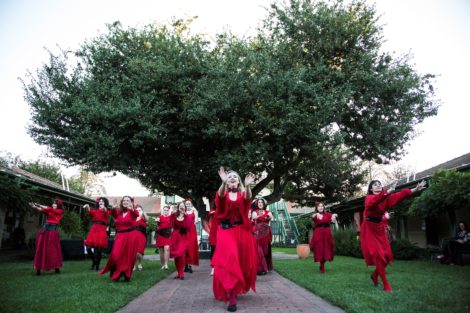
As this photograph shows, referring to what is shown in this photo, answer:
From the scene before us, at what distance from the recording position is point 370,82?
15953mm

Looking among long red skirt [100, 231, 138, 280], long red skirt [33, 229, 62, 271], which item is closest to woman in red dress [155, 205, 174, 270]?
long red skirt [33, 229, 62, 271]

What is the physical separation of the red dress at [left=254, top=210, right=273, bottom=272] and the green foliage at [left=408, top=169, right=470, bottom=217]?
6190 mm

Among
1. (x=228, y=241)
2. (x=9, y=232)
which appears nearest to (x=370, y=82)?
(x=228, y=241)

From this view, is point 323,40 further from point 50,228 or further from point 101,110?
point 50,228

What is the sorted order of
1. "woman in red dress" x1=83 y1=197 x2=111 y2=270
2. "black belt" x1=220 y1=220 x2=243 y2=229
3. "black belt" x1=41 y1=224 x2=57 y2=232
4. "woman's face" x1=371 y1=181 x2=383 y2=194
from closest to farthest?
"black belt" x1=220 y1=220 x2=243 y2=229, "woman's face" x1=371 y1=181 x2=383 y2=194, "black belt" x1=41 y1=224 x2=57 y2=232, "woman in red dress" x1=83 y1=197 x2=111 y2=270

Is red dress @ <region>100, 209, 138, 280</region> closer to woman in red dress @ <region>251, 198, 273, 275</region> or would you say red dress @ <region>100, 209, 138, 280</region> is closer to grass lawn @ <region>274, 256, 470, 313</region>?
woman in red dress @ <region>251, 198, 273, 275</region>

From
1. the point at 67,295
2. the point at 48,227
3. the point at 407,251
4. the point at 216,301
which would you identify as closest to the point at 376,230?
the point at 216,301

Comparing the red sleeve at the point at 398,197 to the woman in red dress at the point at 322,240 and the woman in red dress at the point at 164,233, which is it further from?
the woman in red dress at the point at 164,233

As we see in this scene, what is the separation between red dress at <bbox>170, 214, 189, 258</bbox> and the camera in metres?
10.1

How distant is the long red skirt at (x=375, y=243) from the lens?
7.30 m

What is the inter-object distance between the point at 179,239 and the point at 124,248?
214cm

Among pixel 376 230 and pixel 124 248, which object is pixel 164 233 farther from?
pixel 376 230

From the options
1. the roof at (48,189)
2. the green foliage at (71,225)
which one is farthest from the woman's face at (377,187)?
the green foliage at (71,225)

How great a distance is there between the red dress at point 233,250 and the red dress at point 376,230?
2798 millimetres
